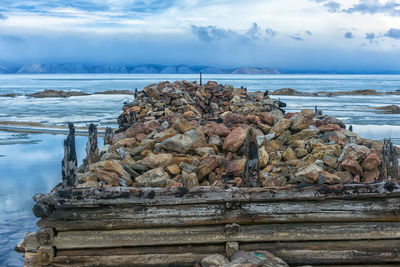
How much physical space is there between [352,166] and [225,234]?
11.3ft

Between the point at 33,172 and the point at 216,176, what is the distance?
1213 cm

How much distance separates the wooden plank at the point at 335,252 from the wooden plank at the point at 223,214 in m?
0.35

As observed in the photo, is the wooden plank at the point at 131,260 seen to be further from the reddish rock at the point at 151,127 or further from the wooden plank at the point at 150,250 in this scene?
the reddish rock at the point at 151,127

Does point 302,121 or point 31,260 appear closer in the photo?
point 31,260

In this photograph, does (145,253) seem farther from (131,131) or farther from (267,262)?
(131,131)

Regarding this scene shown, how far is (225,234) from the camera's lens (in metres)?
5.58

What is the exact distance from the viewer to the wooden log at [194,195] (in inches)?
217

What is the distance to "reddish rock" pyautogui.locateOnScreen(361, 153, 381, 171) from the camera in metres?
7.95

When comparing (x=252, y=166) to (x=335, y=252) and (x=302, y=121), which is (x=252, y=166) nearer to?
(x=335, y=252)

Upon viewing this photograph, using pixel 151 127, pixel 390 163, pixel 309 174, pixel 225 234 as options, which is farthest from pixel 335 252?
pixel 151 127

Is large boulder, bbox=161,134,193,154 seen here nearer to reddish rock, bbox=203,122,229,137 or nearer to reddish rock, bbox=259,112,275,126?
reddish rock, bbox=203,122,229,137

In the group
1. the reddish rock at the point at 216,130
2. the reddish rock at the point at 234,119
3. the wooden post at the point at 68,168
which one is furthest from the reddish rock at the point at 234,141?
the wooden post at the point at 68,168

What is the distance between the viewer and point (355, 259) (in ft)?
18.3

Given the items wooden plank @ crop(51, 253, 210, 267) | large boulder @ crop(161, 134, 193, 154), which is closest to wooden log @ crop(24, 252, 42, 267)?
wooden plank @ crop(51, 253, 210, 267)
